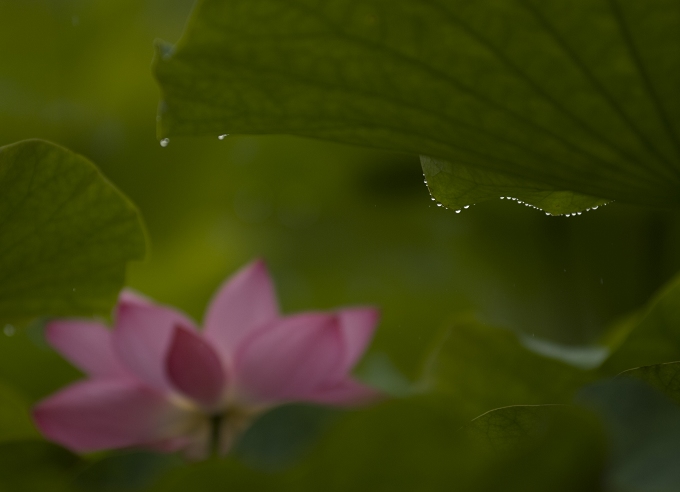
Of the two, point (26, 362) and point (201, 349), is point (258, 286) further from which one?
point (26, 362)

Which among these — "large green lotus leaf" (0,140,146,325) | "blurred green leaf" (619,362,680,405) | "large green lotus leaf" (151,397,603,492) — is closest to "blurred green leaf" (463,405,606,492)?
"large green lotus leaf" (151,397,603,492)

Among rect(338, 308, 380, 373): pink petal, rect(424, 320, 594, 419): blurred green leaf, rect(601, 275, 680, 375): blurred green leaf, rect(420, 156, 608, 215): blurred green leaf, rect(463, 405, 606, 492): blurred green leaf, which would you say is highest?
rect(463, 405, 606, 492): blurred green leaf

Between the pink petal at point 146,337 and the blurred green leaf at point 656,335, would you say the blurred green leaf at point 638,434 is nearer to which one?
the blurred green leaf at point 656,335

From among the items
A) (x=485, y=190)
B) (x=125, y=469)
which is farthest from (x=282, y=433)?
(x=485, y=190)

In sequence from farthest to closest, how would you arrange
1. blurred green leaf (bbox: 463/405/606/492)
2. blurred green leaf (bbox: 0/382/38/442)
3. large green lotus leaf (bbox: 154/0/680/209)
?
blurred green leaf (bbox: 0/382/38/442) → large green lotus leaf (bbox: 154/0/680/209) → blurred green leaf (bbox: 463/405/606/492)

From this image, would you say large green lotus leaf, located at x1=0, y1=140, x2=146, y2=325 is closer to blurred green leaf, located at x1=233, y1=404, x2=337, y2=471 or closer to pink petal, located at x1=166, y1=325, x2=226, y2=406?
pink petal, located at x1=166, y1=325, x2=226, y2=406

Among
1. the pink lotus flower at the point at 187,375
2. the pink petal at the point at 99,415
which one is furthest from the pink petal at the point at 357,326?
the pink petal at the point at 99,415

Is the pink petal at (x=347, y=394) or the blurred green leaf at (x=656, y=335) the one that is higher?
the blurred green leaf at (x=656, y=335)
